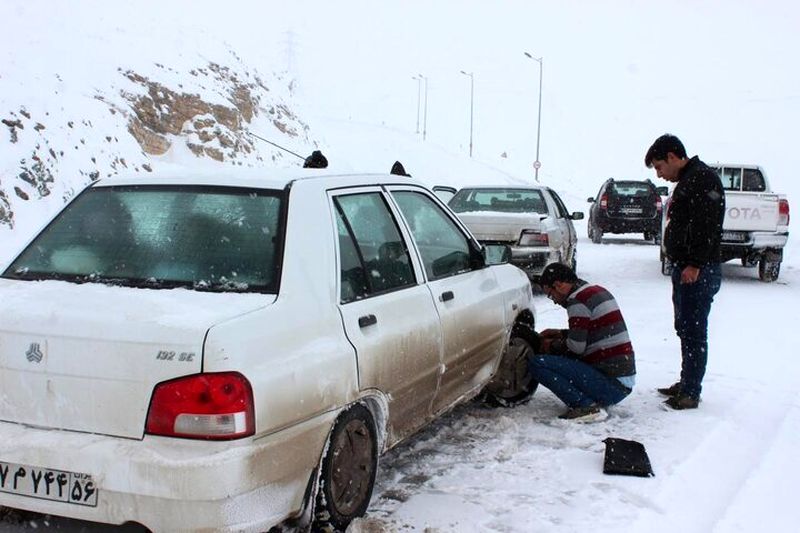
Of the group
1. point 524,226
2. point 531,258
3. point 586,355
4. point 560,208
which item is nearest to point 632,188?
point 560,208

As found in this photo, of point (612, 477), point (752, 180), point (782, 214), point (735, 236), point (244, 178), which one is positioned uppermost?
point (752, 180)

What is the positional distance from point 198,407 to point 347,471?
96 centimetres

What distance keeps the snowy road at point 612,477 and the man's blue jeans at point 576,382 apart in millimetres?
177

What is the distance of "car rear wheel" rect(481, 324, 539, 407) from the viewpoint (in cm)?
564

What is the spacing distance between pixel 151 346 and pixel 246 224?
837 mm

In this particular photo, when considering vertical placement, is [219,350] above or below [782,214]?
below

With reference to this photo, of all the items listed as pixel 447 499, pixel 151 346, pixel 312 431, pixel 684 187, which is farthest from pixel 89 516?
pixel 684 187

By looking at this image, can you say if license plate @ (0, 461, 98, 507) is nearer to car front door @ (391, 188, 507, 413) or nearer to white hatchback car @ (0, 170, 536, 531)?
white hatchback car @ (0, 170, 536, 531)

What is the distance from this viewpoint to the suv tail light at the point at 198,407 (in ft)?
8.84

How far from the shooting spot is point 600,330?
17.3 ft

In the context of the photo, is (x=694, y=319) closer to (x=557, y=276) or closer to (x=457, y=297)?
(x=557, y=276)

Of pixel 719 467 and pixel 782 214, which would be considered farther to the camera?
pixel 782 214

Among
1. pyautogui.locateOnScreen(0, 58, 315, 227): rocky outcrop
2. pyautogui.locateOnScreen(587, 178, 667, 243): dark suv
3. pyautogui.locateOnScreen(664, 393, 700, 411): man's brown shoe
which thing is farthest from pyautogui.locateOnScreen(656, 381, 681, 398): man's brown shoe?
pyautogui.locateOnScreen(587, 178, 667, 243): dark suv

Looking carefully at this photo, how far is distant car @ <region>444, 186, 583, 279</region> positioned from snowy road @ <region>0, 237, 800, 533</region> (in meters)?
3.19
